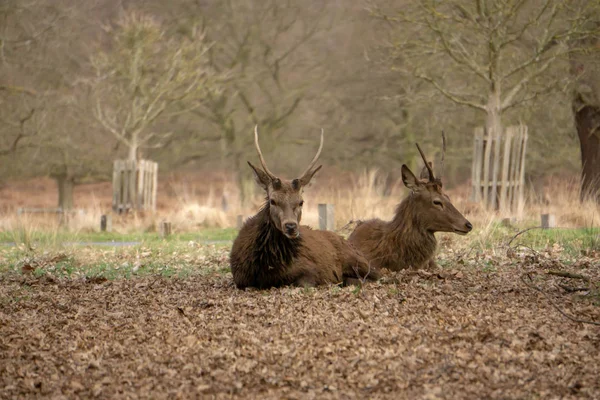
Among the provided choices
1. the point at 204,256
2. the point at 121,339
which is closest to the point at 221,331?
the point at 121,339

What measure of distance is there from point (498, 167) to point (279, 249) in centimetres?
1202

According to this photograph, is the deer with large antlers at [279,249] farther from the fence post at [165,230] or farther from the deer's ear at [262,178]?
the fence post at [165,230]

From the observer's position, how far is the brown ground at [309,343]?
15.7 feet

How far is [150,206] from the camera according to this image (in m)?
24.2

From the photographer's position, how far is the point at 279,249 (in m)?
8.02

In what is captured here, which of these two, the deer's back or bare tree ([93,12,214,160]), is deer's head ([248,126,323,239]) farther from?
bare tree ([93,12,214,160])

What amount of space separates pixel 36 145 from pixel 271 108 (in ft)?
35.9

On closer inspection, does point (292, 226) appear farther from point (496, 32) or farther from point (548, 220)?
point (496, 32)

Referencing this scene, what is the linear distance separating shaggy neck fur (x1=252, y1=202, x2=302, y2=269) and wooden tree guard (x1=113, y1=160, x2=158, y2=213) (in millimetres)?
15918

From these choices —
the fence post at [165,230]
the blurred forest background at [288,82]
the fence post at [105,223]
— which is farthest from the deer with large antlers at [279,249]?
the blurred forest background at [288,82]

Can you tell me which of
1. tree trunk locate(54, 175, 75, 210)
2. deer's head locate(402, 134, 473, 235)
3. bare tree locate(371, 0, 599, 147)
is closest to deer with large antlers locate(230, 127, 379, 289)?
deer's head locate(402, 134, 473, 235)

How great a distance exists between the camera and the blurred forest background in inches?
787

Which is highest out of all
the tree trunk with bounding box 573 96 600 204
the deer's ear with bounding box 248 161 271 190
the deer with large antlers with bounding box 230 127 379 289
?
the tree trunk with bounding box 573 96 600 204

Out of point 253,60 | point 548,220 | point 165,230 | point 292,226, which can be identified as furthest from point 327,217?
point 253,60
